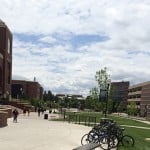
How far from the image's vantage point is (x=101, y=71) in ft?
341

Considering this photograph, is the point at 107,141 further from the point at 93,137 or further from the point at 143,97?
the point at 143,97

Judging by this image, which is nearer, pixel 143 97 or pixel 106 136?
pixel 106 136

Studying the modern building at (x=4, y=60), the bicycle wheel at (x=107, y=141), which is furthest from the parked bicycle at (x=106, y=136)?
the modern building at (x=4, y=60)

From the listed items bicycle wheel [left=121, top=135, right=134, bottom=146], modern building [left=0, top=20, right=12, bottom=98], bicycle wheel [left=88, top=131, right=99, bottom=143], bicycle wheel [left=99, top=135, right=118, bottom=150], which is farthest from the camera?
modern building [left=0, top=20, right=12, bottom=98]

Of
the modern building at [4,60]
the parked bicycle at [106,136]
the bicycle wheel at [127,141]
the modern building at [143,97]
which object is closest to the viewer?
the parked bicycle at [106,136]

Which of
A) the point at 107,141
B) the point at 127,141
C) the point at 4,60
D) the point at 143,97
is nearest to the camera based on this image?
the point at 107,141

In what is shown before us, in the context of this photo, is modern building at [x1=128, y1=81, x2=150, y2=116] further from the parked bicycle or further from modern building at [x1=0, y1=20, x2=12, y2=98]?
the parked bicycle

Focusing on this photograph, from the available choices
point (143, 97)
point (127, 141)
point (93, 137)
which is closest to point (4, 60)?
point (143, 97)

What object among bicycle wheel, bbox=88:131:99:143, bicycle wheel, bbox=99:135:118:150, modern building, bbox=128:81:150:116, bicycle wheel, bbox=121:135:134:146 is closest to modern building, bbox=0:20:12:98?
modern building, bbox=128:81:150:116

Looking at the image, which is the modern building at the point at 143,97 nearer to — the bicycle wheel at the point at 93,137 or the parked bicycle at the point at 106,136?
the parked bicycle at the point at 106,136

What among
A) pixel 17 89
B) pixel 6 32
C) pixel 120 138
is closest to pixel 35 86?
pixel 17 89

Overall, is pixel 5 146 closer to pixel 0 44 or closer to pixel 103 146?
pixel 103 146

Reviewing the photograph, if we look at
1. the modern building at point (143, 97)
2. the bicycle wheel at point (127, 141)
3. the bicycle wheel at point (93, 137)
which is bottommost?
the bicycle wheel at point (127, 141)

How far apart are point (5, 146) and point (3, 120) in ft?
52.7
